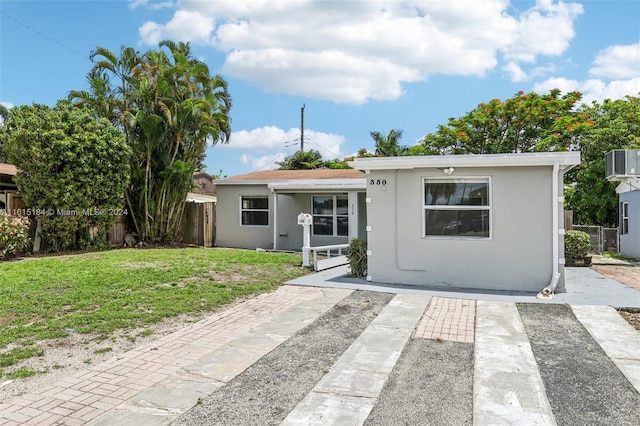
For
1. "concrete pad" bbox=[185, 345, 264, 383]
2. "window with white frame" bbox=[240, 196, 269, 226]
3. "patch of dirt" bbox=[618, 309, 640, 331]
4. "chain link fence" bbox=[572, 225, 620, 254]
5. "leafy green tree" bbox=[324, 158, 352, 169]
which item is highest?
"leafy green tree" bbox=[324, 158, 352, 169]

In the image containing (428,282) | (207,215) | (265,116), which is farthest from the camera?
(265,116)

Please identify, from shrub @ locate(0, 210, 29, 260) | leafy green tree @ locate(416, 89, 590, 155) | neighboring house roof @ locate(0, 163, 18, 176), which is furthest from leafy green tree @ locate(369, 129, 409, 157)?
shrub @ locate(0, 210, 29, 260)

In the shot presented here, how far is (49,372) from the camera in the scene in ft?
14.5

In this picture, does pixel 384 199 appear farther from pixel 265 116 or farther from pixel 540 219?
pixel 265 116

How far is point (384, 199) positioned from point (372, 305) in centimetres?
268

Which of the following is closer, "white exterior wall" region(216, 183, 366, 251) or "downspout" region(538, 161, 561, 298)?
"downspout" region(538, 161, 561, 298)

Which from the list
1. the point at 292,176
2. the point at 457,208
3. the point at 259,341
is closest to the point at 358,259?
the point at 457,208

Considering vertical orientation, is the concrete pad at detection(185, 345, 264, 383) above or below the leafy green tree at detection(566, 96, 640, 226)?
below

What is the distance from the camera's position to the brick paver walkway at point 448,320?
18.9 ft

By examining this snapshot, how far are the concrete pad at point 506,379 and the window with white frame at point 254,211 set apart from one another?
11.4m

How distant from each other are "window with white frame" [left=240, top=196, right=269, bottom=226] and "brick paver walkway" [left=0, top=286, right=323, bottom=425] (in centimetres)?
1017

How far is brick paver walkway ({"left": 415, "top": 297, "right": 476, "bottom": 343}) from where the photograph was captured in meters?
5.76

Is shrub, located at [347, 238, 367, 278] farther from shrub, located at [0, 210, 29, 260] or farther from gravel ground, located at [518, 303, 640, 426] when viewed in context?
shrub, located at [0, 210, 29, 260]

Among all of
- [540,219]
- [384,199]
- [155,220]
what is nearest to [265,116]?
[155,220]
